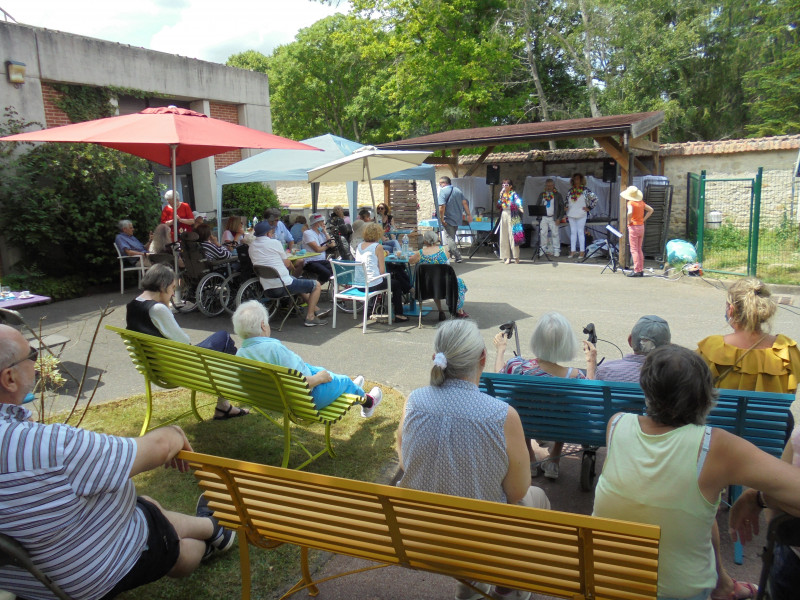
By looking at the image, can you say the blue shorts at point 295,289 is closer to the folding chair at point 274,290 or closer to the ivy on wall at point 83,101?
the folding chair at point 274,290

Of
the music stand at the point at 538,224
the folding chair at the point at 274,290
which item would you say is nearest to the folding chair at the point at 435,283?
the folding chair at the point at 274,290

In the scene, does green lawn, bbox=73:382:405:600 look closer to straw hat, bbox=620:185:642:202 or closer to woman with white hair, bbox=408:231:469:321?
woman with white hair, bbox=408:231:469:321

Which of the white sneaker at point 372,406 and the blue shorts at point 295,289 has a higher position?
the blue shorts at point 295,289

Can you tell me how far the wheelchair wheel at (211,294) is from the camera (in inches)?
321

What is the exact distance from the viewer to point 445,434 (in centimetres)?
223

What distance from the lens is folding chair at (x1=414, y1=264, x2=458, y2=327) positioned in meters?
7.52

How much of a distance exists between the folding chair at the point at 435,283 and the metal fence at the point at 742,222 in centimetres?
542

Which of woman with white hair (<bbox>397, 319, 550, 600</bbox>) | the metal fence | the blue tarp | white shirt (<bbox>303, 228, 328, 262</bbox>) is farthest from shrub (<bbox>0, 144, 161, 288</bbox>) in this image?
the metal fence

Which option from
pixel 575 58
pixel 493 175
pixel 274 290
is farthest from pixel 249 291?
pixel 575 58

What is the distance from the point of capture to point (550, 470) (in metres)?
3.65

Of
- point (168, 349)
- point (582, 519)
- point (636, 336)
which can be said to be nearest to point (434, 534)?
point (582, 519)

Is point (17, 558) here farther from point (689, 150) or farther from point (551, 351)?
point (689, 150)

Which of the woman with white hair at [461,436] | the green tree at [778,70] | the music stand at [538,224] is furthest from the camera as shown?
the green tree at [778,70]

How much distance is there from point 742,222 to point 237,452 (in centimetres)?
1428
